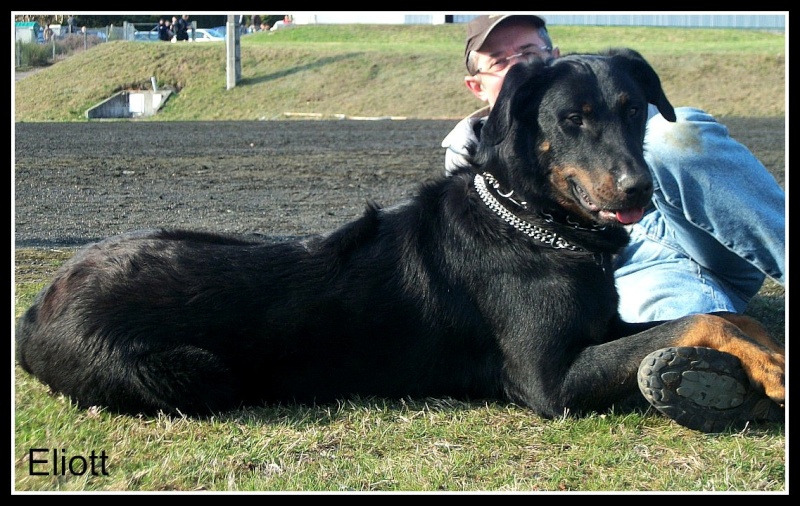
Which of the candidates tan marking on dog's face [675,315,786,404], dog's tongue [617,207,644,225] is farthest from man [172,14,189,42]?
tan marking on dog's face [675,315,786,404]

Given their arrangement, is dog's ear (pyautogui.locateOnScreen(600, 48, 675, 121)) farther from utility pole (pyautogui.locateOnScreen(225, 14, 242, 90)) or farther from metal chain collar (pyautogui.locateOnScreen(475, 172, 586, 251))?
utility pole (pyautogui.locateOnScreen(225, 14, 242, 90))

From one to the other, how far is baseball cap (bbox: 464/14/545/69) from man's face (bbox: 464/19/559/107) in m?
0.04

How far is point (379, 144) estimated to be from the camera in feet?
58.2

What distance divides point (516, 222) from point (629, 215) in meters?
0.56

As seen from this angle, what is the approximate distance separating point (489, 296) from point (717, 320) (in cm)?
107

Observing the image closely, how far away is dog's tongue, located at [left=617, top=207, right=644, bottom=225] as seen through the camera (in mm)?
4182

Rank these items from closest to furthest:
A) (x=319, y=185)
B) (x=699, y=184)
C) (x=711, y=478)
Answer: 1. (x=711, y=478)
2. (x=699, y=184)
3. (x=319, y=185)

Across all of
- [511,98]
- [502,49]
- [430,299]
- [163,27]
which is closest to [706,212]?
[502,49]

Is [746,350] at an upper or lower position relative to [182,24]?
lower

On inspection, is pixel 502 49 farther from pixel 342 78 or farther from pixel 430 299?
pixel 342 78

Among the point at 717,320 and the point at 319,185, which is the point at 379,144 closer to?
the point at 319,185

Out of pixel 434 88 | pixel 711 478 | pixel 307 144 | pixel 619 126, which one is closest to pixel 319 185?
pixel 307 144

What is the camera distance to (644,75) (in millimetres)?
4695

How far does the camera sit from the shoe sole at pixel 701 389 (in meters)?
3.83
